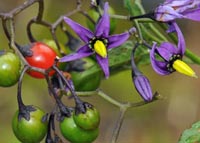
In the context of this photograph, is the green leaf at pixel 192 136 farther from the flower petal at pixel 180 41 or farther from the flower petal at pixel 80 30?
the flower petal at pixel 80 30

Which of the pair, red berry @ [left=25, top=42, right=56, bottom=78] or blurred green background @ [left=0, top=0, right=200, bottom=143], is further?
blurred green background @ [left=0, top=0, right=200, bottom=143]

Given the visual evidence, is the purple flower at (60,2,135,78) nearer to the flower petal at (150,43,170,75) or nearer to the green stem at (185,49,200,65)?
the flower petal at (150,43,170,75)

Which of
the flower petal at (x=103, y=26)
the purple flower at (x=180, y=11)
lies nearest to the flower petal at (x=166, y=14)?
the purple flower at (x=180, y=11)

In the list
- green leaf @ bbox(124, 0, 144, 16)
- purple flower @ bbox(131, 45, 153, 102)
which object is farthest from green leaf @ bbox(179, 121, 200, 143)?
green leaf @ bbox(124, 0, 144, 16)

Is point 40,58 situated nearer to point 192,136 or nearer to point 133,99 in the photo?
point 192,136

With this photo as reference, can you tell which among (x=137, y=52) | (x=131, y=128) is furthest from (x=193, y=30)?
(x=137, y=52)
